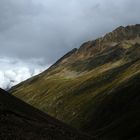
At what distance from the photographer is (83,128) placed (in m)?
194

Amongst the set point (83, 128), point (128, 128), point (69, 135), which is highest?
point (83, 128)

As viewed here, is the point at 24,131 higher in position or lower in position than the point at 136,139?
lower

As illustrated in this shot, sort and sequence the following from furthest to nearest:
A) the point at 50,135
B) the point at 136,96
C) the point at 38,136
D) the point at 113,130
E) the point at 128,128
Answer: the point at 136,96
the point at 113,130
the point at 128,128
the point at 50,135
the point at 38,136

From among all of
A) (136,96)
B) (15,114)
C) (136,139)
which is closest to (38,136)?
(15,114)

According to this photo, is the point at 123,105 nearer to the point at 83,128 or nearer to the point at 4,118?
the point at 83,128

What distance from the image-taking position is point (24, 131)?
50375 mm

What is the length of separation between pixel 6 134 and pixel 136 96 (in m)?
148

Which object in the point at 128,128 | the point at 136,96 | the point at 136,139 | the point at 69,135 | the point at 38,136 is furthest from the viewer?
the point at 136,96

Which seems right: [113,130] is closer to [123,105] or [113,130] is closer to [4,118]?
[123,105]

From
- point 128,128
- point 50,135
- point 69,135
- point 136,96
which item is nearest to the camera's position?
point 50,135

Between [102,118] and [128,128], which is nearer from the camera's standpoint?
[128,128]

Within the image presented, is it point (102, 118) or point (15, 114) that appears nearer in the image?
point (15, 114)

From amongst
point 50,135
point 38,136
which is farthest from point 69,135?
point 38,136

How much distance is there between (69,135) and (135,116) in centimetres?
8696
